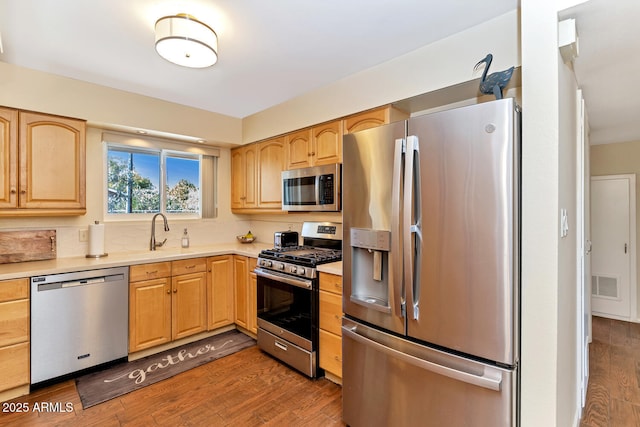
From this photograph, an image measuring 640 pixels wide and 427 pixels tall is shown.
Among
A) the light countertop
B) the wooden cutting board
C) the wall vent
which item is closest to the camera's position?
the light countertop

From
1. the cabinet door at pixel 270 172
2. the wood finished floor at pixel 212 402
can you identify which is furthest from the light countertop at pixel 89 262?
the wood finished floor at pixel 212 402

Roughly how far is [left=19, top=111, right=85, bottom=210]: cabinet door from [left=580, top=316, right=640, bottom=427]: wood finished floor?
4307 mm

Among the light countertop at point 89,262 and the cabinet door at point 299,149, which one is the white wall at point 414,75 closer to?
the cabinet door at point 299,149

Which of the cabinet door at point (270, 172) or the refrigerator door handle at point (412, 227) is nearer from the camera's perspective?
the refrigerator door handle at point (412, 227)

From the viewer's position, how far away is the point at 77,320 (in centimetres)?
244

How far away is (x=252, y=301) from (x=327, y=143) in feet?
5.79

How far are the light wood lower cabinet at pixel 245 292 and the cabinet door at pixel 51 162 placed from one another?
5.02ft

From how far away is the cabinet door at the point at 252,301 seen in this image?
124 inches

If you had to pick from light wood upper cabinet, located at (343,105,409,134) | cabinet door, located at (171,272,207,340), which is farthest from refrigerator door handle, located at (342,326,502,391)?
cabinet door, located at (171,272,207,340)

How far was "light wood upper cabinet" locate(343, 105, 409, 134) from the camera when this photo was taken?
2423mm

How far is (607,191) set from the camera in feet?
13.4

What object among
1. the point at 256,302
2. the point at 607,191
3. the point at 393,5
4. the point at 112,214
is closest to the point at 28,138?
the point at 112,214

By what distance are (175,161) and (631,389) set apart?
4.80 meters

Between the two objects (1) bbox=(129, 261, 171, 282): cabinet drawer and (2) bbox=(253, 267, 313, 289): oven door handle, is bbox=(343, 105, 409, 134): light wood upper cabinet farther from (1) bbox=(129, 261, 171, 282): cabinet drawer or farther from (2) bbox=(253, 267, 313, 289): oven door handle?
(1) bbox=(129, 261, 171, 282): cabinet drawer
